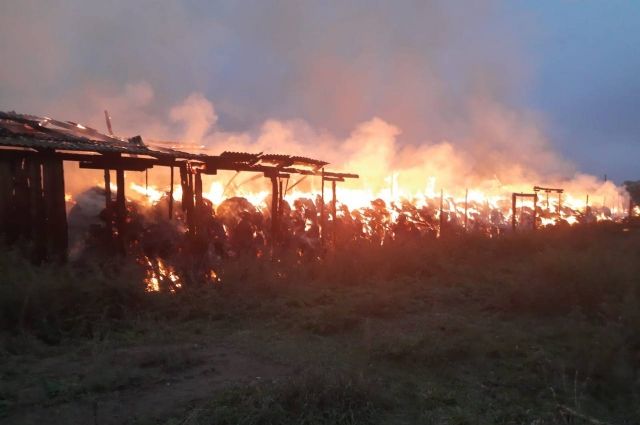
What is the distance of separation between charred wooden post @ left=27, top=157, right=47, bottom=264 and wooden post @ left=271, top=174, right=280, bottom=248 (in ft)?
18.1

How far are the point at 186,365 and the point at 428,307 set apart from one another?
4.43m

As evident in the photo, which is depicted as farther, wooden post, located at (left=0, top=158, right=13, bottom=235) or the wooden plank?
the wooden plank

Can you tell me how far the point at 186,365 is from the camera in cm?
597

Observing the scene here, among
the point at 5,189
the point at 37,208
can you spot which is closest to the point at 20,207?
the point at 37,208

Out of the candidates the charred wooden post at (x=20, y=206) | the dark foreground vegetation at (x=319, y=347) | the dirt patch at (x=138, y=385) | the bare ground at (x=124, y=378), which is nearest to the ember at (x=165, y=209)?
the charred wooden post at (x=20, y=206)

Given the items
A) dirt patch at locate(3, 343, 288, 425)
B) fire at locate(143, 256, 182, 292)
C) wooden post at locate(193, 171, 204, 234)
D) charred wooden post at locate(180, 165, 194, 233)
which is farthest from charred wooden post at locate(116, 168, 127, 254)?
dirt patch at locate(3, 343, 288, 425)

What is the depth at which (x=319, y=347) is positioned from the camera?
6.76m

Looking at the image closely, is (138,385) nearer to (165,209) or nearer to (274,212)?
(165,209)

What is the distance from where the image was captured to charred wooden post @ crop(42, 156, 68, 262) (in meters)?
9.33

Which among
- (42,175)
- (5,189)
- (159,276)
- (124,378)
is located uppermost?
(42,175)

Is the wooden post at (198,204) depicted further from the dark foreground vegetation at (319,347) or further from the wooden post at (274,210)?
the wooden post at (274,210)

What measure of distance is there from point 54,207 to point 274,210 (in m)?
→ 5.50

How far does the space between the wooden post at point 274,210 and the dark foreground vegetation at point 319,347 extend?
3123 millimetres

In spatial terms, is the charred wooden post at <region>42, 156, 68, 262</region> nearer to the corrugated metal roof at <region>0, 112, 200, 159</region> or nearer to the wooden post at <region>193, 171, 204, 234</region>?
the corrugated metal roof at <region>0, 112, 200, 159</region>
